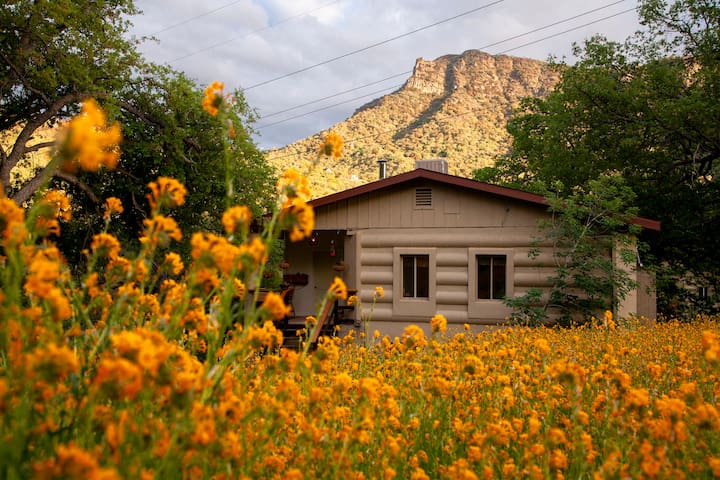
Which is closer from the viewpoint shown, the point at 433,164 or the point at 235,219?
the point at 235,219

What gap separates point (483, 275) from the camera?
12.1m

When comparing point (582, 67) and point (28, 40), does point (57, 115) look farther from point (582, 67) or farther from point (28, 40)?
point (582, 67)

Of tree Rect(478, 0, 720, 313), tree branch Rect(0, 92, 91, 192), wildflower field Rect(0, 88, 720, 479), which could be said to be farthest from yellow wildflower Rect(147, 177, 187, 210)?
tree Rect(478, 0, 720, 313)

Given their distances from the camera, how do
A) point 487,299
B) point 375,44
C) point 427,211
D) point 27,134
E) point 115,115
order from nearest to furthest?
point 487,299 → point 427,211 → point 115,115 → point 27,134 → point 375,44

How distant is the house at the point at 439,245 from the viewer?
38.7ft

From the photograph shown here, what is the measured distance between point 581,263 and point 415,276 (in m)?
3.56

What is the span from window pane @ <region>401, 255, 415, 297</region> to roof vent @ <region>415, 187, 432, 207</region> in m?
1.24

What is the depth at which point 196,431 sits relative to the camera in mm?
1420

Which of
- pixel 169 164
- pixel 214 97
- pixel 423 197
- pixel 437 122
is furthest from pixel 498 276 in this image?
pixel 437 122

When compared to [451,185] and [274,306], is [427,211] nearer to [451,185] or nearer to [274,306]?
[451,185]

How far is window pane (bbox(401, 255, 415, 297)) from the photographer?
1236 centimetres

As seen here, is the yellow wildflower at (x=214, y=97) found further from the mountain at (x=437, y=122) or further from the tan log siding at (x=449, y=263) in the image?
the mountain at (x=437, y=122)

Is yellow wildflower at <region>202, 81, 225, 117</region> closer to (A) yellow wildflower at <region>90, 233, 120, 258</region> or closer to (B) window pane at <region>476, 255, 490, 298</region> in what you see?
(A) yellow wildflower at <region>90, 233, 120, 258</region>

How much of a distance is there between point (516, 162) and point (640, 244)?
1347cm
